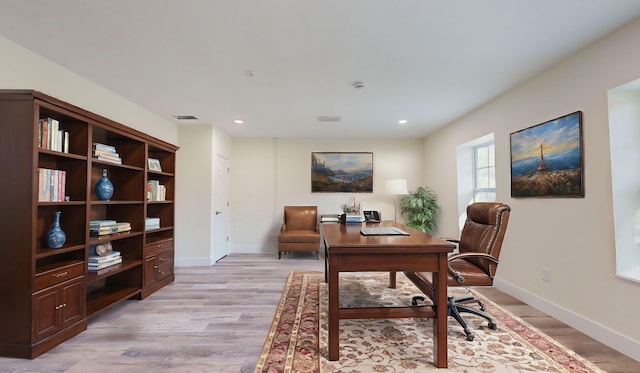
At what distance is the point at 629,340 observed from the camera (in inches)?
79.4

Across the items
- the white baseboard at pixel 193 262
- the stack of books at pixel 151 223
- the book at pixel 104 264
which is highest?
the stack of books at pixel 151 223

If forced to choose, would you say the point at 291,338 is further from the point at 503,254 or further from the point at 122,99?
the point at 122,99

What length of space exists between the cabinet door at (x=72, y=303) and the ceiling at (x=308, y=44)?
1.96 meters

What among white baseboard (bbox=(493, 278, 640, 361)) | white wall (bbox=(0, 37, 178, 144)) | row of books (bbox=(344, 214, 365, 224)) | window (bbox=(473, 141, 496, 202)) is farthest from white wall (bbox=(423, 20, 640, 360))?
white wall (bbox=(0, 37, 178, 144))

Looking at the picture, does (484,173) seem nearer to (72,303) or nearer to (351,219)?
(351,219)

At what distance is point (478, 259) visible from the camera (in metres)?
2.43

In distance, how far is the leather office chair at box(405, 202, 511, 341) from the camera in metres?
2.21

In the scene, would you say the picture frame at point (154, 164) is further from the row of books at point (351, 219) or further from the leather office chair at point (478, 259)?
the leather office chair at point (478, 259)

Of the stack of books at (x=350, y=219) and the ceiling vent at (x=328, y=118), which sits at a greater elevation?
the ceiling vent at (x=328, y=118)

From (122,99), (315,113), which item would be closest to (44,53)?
(122,99)

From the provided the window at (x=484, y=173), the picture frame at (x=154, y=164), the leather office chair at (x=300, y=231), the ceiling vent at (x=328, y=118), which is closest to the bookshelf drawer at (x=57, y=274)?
the picture frame at (x=154, y=164)

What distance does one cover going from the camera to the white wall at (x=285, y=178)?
19.5 ft

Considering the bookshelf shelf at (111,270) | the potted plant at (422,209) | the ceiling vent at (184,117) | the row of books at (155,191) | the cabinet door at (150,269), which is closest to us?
the bookshelf shelf at (111,270)

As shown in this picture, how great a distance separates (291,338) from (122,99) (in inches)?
136
